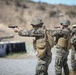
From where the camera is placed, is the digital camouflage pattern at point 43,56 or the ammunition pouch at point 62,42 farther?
the ammunition pouch at point 62,42

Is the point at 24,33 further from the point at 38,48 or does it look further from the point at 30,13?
the point at 30,13

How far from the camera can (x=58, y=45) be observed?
10859mm

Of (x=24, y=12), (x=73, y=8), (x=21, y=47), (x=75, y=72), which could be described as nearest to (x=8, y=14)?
(x=24, y=12)

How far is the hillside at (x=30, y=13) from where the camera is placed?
53844 millimetres

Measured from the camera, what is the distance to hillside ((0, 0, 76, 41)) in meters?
53.8

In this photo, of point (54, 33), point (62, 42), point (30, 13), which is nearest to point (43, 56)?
point (54, 33)

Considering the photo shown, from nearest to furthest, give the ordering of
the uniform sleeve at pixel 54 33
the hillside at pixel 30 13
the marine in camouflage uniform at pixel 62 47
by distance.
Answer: the uniform sleeve at pixel 54 33 → the marine in camouflage uniform at pixel 62 47 → the hillside at pixel 30 13

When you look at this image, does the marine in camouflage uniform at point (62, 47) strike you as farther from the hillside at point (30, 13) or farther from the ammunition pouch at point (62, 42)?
the hillside at point (30, 13)

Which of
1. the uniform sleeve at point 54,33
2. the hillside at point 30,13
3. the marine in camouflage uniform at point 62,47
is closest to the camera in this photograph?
the uniform sleeve at point 54,33

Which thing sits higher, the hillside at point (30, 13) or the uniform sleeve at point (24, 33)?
the uniform sleeve at point (24, 33)

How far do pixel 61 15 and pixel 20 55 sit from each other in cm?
3902

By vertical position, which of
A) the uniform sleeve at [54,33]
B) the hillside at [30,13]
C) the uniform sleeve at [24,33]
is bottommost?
the hillside at [30,13]

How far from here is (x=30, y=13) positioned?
5731cm

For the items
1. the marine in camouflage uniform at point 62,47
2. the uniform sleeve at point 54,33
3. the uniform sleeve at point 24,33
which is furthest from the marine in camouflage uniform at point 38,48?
the marine in camouflage uniform at point 62,47
